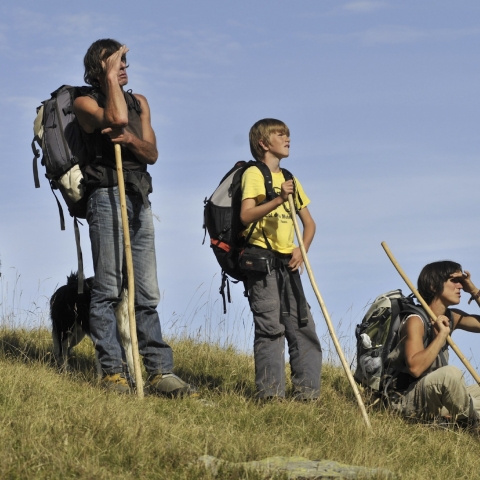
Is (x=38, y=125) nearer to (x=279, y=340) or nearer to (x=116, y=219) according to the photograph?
(x=116, y=219)

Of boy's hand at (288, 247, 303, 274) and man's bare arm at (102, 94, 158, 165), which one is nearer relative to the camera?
man's bare arm at (102, 94, 158, 165)

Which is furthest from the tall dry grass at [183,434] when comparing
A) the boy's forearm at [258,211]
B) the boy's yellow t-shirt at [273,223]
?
the boy's forearm at [258,211]

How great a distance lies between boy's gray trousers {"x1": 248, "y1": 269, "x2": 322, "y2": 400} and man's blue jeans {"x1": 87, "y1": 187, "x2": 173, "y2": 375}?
730 millimetres

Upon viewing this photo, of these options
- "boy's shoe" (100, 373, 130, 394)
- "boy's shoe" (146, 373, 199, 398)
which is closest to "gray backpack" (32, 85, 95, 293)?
"boy's shoe" (100, 373, 130, 394)

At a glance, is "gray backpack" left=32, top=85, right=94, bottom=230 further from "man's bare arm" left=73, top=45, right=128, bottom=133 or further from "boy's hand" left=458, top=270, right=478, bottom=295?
"boy's hand" left=458, top=270, right=478, bottom=295

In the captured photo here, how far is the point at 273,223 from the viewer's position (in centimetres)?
652

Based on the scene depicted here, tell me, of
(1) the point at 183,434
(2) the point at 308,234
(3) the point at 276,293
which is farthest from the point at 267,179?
(1) the point at 183,434

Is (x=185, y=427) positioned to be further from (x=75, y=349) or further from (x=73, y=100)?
(x=75, y=349)

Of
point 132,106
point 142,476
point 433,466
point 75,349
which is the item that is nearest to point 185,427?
point 142,476

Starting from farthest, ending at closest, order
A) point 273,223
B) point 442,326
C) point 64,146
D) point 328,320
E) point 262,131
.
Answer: point 262,131 → point 273,223 → point 64,146 → point 442,326 → point 328,320

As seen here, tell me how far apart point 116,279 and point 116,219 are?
451 mm

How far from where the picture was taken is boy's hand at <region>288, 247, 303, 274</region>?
641 centimetres

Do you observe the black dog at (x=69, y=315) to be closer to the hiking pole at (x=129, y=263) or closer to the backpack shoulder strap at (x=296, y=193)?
the hiking pole at (x=129, y=263)

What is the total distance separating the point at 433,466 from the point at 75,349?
446cm
